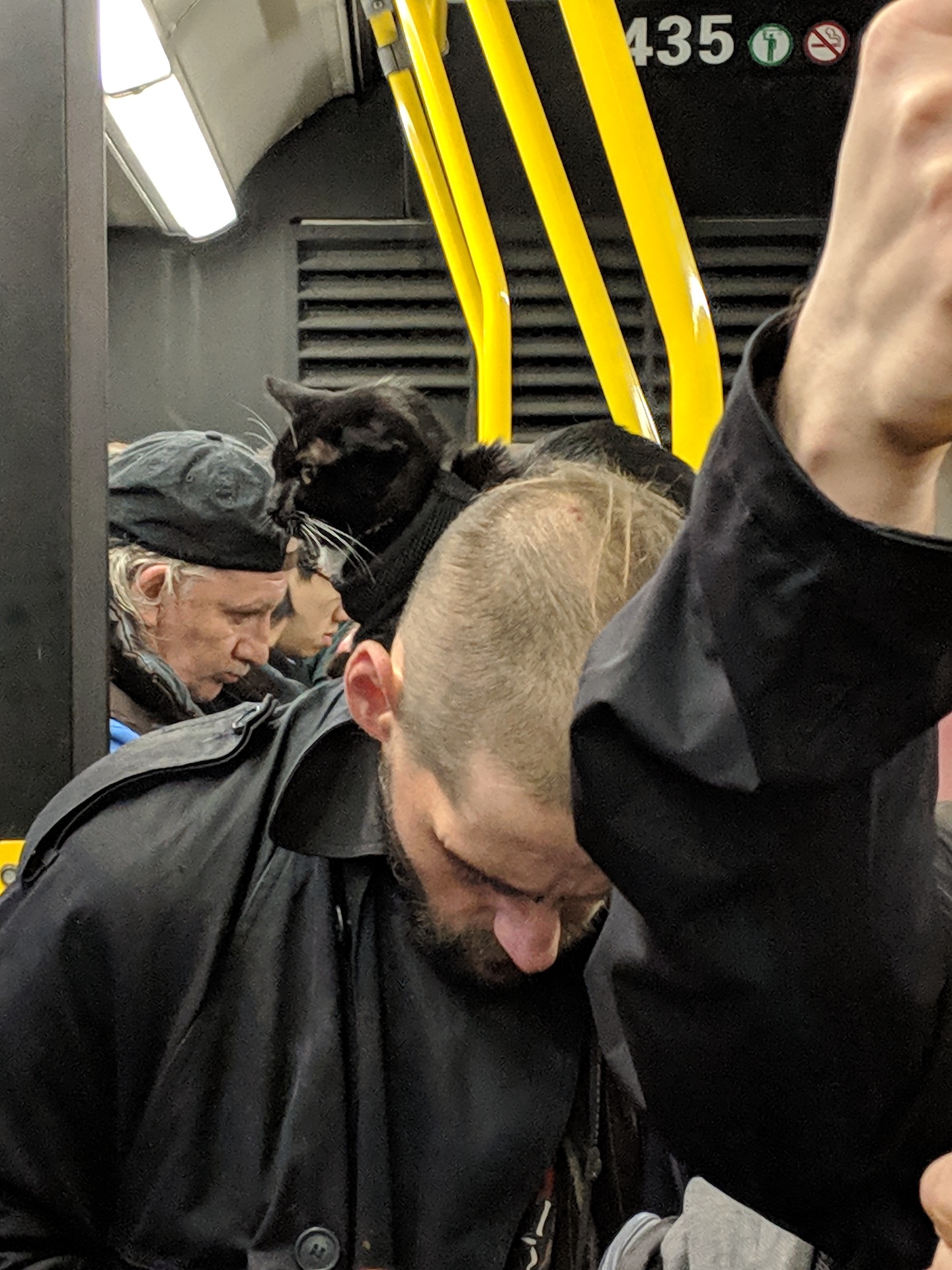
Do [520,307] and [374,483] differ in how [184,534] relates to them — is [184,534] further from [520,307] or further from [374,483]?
[520,307]

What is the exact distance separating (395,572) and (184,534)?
0.82 metres

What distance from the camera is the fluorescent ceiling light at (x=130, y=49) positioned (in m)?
2.95

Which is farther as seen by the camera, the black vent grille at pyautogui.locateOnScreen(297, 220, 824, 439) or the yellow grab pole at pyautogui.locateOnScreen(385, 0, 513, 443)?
the black vent grille at pyautogui.locateOnScreen(297, 220, 824, 439)

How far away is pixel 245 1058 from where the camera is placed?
4.53ft

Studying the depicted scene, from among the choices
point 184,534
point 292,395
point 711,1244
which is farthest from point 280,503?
point 711,1244

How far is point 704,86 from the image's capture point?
3.65 metres

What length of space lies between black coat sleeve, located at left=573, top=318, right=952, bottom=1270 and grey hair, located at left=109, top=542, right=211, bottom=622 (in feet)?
5.51

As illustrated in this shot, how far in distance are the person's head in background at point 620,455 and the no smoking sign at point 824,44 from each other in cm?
212

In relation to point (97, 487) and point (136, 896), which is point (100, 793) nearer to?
point (136, 896)

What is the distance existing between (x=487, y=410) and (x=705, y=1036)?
6.61 ft

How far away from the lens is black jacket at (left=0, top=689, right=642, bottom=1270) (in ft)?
4.38

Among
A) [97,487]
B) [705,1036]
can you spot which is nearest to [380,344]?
[97,487]

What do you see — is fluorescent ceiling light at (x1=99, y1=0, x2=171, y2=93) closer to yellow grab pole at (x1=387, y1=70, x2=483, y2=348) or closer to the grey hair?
yellow grab pole at (x1=387, y1=70, x2=483, y2=348)

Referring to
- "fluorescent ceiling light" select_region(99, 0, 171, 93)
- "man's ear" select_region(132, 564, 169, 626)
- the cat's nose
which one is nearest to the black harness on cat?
the cat's nose
